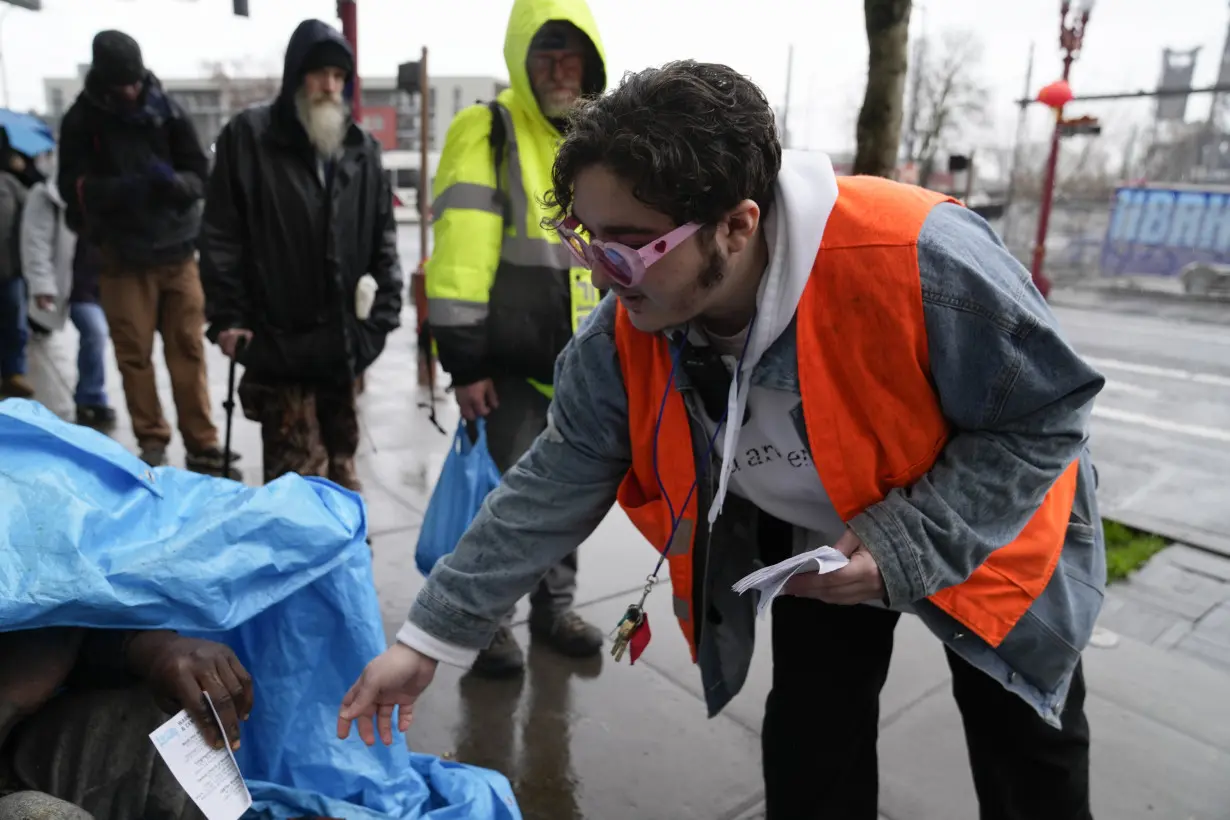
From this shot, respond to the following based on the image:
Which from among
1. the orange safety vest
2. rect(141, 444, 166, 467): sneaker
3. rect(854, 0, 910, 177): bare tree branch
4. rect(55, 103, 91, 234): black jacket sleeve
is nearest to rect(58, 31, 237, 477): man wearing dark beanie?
rect(55, 103, 91, 234): black jacket sleeve

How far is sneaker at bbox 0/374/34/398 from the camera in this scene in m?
5.79

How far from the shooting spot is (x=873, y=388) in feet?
4.23

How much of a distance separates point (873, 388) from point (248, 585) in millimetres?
1153

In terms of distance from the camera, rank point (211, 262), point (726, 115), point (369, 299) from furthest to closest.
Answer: point (369, 299), point (211, 262), point (726, 115)

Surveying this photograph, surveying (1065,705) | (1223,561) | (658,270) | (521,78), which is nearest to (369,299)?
(521,78)

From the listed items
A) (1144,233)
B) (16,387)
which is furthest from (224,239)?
(1144,233)

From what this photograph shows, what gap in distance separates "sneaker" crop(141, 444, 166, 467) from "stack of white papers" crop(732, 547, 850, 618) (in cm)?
412

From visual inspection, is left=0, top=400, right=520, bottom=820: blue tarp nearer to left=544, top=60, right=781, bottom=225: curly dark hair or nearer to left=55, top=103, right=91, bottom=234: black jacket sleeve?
left=544, top=60, right=781, bottom=225: curly dark hair

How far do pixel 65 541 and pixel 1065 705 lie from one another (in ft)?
5.44

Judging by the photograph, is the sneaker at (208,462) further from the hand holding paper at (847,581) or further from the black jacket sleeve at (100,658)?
the hand holding paper at (847,581)

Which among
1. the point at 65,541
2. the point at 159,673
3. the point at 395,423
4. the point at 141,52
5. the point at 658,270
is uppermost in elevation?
the point at 141,52

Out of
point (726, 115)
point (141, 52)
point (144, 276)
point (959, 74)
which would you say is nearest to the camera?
point (726, 115)

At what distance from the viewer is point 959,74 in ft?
115

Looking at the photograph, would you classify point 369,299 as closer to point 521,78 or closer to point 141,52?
point 521,78
